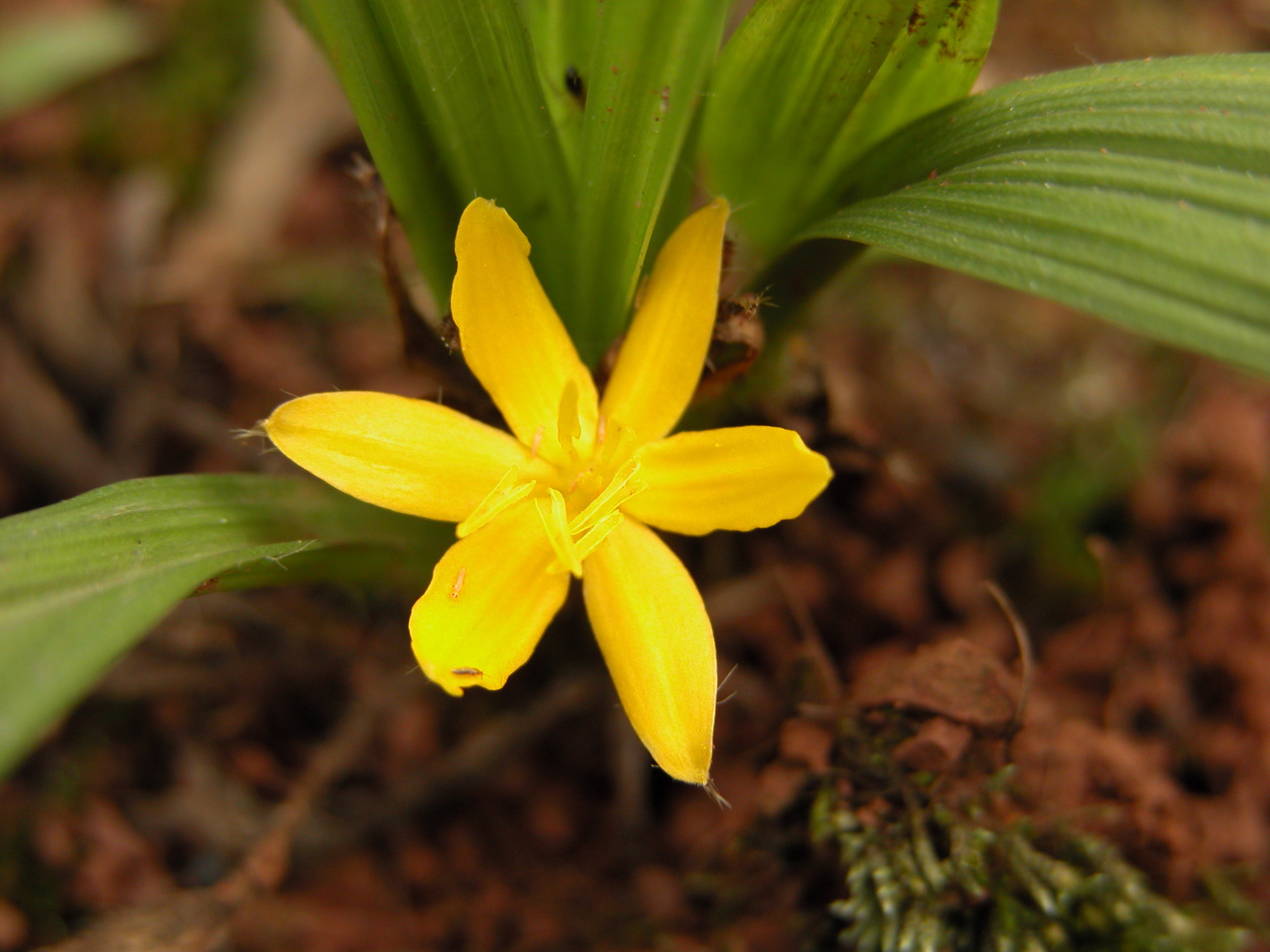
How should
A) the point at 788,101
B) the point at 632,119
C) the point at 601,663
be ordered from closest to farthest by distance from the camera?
the point at 632,119 < the point at 788,101 < the point at 601,663

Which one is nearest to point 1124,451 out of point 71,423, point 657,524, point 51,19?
point 657,524

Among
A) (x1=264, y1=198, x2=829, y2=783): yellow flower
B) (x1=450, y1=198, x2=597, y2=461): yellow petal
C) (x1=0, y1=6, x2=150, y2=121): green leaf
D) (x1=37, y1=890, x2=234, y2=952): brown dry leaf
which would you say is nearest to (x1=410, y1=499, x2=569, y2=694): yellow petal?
(x1=264, y1=198, x2=829, y2=783): yellow flower

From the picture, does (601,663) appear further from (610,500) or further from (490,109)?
(490,109)

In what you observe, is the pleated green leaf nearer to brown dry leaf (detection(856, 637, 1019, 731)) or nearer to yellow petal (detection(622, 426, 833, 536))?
yellow petal (detection(622, 426, 833, 536))

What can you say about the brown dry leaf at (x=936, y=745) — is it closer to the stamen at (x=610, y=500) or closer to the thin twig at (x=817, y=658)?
the thin twig at (x=817, y=658)

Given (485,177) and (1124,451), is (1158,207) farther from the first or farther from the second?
(1124,451)

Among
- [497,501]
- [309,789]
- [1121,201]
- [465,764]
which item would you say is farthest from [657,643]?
[309,789]
